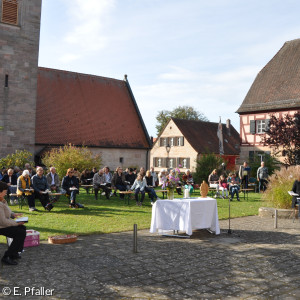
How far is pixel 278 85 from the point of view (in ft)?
99.9

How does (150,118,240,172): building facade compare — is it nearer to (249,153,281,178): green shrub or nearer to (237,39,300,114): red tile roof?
(237,39,300,114): red tile roof

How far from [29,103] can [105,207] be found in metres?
13.6

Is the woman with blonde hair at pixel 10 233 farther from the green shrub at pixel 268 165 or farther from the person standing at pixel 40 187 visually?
the green shrub at pixel 268 165

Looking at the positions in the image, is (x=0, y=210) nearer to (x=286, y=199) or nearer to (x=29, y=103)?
(x=286, y=199)

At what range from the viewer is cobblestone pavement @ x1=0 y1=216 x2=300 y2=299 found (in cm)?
527

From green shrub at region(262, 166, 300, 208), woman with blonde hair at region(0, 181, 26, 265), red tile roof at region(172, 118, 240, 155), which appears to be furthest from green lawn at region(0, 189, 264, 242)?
red tile roof at region(172, 118, 240, 155)

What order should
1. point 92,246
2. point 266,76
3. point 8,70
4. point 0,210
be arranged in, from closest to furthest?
1. point 0,210
2. point 92,246
3. point 8,70
4. point 266,76

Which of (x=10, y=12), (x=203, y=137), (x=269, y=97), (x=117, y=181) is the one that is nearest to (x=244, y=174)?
(x=117, y=181)

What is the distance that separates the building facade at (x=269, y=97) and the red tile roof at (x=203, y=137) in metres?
12.3

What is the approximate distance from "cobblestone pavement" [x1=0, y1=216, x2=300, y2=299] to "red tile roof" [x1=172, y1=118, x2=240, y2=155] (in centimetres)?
3592

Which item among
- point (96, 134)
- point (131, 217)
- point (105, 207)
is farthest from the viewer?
point (96, 134)

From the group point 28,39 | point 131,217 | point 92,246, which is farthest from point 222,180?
point 28,39

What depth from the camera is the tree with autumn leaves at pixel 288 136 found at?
25125 mm

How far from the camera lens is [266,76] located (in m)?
31.9
